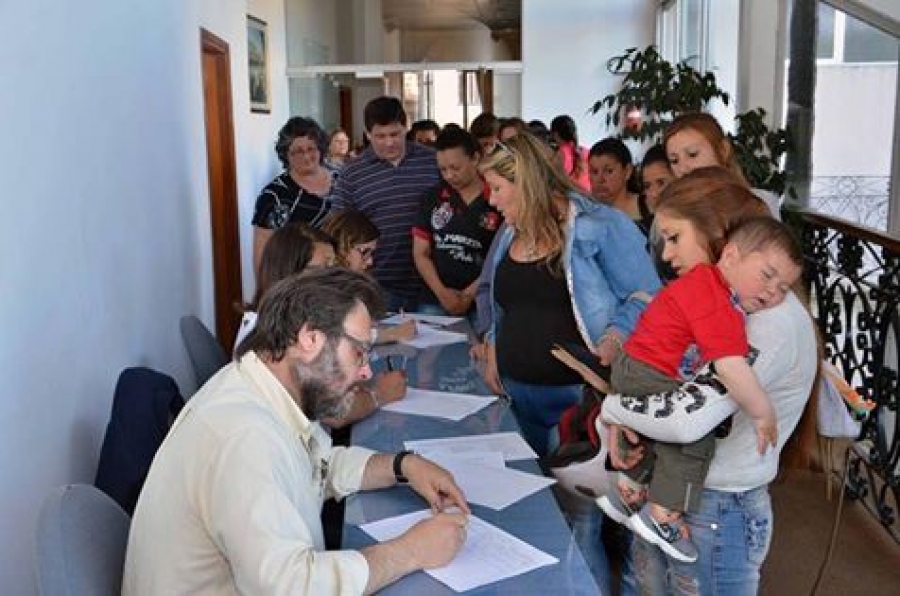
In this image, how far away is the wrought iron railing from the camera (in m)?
3.36

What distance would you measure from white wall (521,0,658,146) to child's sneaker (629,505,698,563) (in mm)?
7268

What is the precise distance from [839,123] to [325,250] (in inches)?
142

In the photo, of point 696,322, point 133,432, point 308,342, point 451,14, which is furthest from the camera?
point 451,14

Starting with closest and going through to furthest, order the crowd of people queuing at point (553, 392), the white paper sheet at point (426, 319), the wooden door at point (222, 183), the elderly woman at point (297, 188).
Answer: the crowd of people queuing at point (553, 392), the white paper sheet at point (426, 319), the elderly woman at point (297, 188), the wooden door at point (222, 183)

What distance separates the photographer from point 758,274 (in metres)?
1.57

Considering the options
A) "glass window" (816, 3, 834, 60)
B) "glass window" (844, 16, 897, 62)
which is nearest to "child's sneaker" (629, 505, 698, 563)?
"glass window" (844, 16, 897, 62)

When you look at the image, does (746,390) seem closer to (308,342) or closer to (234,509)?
(308,342)

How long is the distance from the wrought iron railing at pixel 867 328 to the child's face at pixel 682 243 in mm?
1578

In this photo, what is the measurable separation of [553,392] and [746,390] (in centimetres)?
98

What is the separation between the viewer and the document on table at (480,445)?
2.01 meters

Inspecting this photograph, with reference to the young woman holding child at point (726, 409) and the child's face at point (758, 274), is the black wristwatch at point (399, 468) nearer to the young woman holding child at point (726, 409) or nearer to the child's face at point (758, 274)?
the young woman holding child at point (726, 409)

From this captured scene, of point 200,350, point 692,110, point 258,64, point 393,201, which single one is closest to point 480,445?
point 200,350

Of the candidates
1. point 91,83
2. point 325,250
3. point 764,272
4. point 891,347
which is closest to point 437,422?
point 325,250

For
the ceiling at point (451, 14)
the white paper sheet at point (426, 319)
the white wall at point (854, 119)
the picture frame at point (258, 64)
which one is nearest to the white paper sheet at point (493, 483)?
the white paper sheet at point (426, 319)
